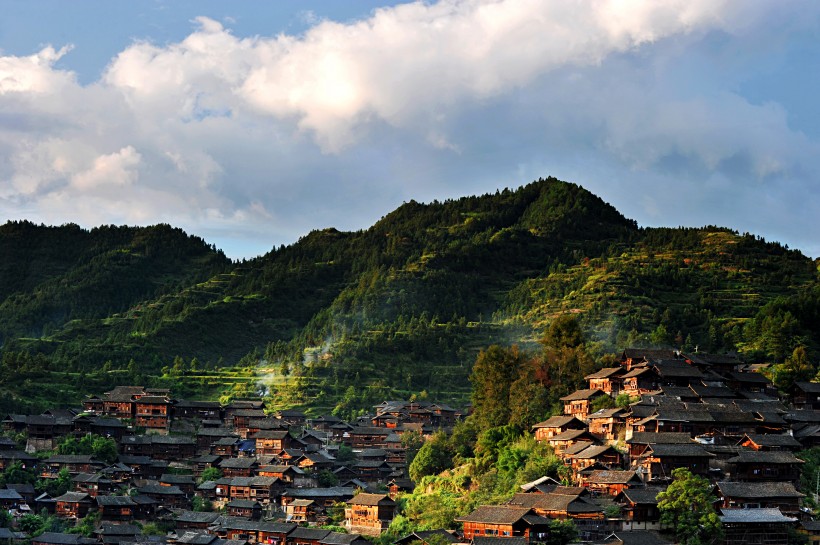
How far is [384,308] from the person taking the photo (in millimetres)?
141875

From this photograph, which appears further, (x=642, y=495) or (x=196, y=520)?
(x=196, y=520)

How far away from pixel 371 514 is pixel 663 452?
19299mm

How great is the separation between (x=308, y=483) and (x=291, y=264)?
293 feet

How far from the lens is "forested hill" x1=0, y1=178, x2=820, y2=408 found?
388 feet

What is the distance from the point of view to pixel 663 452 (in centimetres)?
6612

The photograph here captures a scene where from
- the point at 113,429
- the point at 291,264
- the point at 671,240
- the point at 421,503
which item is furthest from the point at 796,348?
the point at 291,264

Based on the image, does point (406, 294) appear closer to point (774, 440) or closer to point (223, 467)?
point (223, 467)

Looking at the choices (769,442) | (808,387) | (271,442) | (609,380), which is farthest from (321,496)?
(808,387)

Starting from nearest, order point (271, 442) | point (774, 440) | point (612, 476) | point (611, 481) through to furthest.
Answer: point (611, 481), point (612, 476), point (774, 440), point (271, 442)

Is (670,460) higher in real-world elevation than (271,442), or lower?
higher

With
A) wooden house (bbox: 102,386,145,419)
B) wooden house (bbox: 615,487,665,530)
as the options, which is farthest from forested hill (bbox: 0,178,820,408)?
wooden house (bbox: 615,487,665,530)

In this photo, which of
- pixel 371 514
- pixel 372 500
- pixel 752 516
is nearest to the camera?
pixel 752 516

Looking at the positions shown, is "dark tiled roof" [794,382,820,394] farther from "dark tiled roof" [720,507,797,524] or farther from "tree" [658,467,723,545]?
"tree" [658,467,723,545]

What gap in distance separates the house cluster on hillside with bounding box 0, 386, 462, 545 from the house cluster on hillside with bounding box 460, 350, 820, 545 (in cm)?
1273
